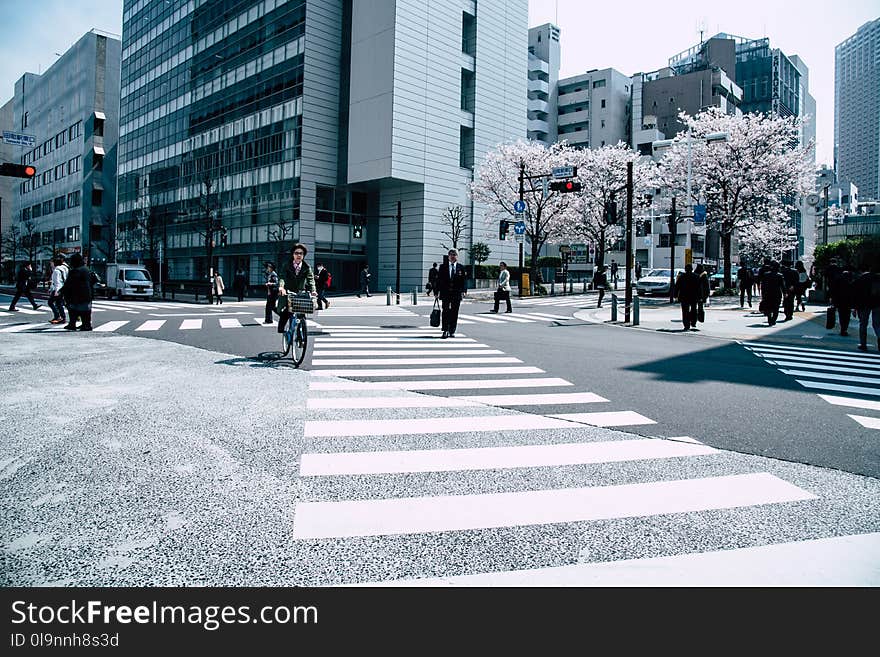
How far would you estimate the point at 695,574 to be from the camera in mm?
2801

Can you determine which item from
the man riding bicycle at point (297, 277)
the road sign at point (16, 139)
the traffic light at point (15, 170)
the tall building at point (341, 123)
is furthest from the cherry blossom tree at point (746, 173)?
the road sign at point (16, 139)

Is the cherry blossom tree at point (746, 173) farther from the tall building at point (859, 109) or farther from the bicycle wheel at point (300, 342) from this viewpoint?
the bicycle wheel at point (300, 342)

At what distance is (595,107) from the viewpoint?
80938 millimetres

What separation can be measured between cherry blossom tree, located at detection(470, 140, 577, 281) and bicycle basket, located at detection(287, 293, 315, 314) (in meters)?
34.9

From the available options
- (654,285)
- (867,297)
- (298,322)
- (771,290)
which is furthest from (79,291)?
(654,285)

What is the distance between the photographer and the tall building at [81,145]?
7212 centimetres

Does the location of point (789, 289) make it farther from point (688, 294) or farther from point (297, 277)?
point (297, 277)

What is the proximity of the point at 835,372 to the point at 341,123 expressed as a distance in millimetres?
44410

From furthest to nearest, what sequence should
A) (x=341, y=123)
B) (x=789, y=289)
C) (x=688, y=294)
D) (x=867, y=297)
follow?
(x=341, y=123) < (x=789, y=289) < (x=688, y=294) < (x=867, y=297)

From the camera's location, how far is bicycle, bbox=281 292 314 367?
9172 mm

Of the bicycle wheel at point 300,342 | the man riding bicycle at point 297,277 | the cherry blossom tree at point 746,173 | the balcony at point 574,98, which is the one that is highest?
the balcony at point 574,98

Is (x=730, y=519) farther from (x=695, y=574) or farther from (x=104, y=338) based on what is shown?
(x=104, y=338)

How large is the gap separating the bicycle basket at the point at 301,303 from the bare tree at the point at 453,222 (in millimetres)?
35552

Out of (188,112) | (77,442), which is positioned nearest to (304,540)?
(77,442)
